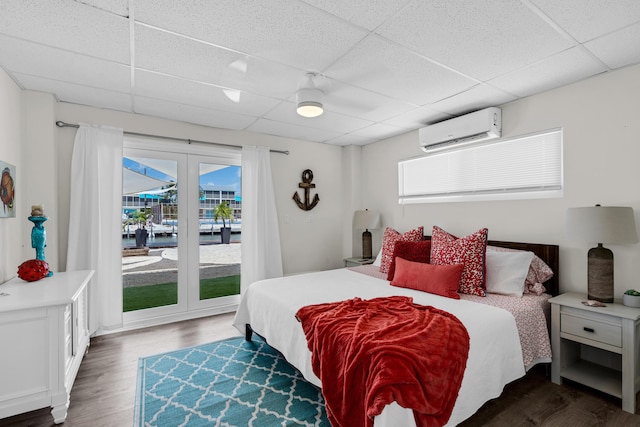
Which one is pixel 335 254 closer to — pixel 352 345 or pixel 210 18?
pixel 352 345

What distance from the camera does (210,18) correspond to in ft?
5.89

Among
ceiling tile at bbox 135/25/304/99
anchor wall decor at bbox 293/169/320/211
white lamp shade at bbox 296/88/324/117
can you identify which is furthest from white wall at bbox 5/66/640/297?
white lamp shade at bbox 296/88/324/117

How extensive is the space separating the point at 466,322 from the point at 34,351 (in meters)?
2.67

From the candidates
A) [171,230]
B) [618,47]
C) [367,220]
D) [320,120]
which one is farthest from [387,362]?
[171,230]

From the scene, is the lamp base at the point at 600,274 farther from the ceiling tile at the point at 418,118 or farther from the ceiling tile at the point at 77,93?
the ceiling tile at the point at 77,93

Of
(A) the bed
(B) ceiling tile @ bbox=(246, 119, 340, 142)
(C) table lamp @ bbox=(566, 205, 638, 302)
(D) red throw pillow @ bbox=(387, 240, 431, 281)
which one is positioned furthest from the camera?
(B) ceiling tile @ bbox=(246, 119, 340, 142)

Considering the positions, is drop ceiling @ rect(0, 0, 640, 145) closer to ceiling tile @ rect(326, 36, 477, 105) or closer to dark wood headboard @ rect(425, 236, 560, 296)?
ceiling tile @ rect(326, 36, 477, 105)

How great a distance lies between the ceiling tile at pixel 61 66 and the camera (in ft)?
7.04

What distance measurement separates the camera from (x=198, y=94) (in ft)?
9.58

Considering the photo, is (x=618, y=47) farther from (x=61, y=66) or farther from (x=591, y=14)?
(x=61, y=66)

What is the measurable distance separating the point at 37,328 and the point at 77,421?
2.11 feet

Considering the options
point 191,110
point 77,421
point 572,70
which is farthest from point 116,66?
point 572,70

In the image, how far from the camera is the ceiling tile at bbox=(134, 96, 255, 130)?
318 centimetres

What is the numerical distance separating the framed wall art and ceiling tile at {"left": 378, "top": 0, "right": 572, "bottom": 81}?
290 cm
